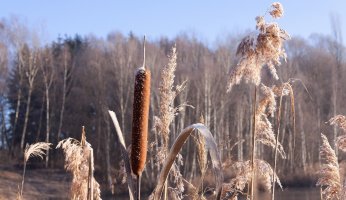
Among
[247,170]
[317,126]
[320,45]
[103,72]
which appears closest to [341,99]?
[317,126]

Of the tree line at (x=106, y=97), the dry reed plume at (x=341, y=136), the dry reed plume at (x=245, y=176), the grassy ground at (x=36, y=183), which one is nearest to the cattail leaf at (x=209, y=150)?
the dry reed plume at (x=245, y=176)

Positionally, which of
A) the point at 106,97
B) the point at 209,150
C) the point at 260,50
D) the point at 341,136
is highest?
the point at 106,97

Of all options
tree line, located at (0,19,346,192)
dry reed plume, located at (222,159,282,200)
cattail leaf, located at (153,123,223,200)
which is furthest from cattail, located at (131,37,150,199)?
tree line, located at (0,19,346,192)

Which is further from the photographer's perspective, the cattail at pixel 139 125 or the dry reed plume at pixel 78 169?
the dry reed plume at pixel 78 169

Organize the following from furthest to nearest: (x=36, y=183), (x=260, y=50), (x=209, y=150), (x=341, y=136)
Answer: (x=36, y=183) → (x=341, y=136) → (x=260, y=50) → (x=209, y=150)

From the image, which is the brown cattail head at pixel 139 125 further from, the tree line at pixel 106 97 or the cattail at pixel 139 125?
the tree line at pixel 106 97

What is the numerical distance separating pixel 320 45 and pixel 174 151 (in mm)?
51426

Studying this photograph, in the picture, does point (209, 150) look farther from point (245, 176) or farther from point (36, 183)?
point (36, 183)

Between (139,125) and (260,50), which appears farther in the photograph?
(260,50)

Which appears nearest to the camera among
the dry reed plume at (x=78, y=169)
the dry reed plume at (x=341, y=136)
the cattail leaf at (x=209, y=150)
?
the cattail leaf at (x=209, y=150)

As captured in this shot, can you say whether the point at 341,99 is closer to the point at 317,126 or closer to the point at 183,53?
the point at 317,126

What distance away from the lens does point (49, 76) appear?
3859cm

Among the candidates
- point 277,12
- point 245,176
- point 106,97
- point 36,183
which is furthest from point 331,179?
point 106,97

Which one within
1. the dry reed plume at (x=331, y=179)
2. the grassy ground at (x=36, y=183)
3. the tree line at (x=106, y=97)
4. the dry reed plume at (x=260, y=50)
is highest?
the tree line at (x=106, y=97)
